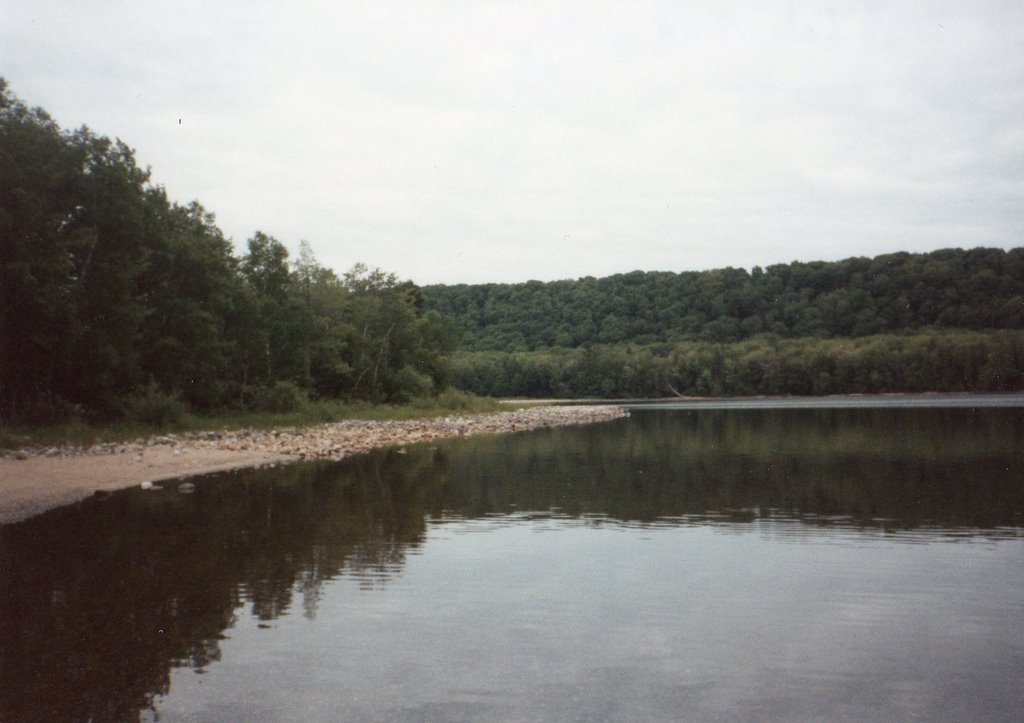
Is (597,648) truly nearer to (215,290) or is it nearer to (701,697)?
(701,697)

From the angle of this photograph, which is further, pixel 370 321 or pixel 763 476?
pixel 370 321

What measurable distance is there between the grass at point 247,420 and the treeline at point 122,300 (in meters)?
1.23

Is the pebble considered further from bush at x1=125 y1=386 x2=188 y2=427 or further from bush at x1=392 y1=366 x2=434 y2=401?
bush at x1=392 y1=366 x2=434 y2=401

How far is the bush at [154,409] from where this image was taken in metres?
32.2

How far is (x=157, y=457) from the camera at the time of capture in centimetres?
2388

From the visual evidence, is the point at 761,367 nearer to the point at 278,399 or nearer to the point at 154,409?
the point at 278,399

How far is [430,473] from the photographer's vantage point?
2380 cm

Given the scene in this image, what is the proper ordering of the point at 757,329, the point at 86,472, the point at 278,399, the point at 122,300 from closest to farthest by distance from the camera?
the point at 86,472 → the point at 122,300 → the point at 278,399 → the point at 757,329

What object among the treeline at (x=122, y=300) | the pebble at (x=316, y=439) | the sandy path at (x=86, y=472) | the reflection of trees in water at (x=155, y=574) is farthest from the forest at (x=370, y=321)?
the reflection of trees in water at (x=155, y=574)

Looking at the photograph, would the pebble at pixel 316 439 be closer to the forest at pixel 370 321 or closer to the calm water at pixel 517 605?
the forest at pixel 370 321

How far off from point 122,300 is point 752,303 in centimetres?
11645

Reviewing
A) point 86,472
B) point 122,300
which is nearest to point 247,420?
point 122,300

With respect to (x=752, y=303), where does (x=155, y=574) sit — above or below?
below

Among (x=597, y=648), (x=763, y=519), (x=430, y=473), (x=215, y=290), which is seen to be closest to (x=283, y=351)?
(x=215, y=290)
